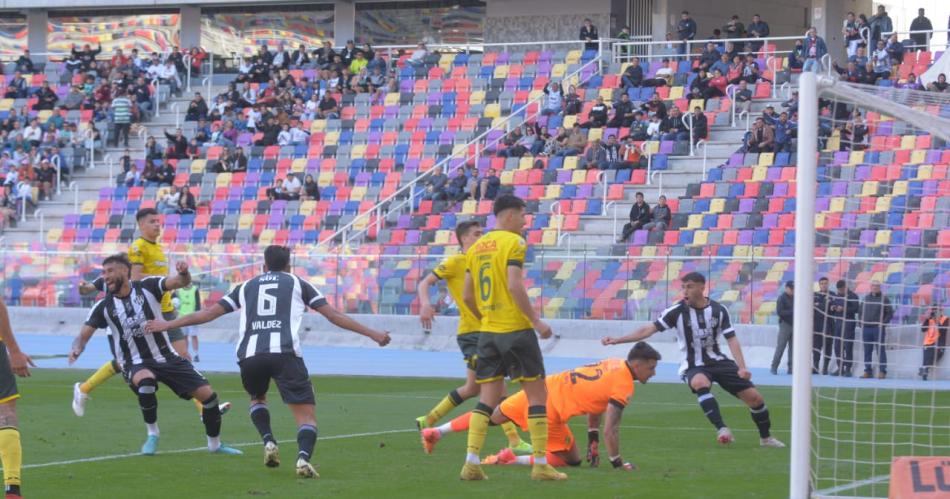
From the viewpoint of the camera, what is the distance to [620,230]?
32.4 m

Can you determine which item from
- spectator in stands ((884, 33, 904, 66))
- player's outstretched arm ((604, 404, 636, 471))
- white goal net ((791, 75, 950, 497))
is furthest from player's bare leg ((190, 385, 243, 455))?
spectator in stands ((884, 33, 904, 66))

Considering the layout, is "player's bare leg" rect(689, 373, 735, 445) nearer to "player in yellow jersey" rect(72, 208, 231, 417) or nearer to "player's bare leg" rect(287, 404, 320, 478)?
"player's bare leg" rect(287, 404, 320, 478)

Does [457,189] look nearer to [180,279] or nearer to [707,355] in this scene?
[707,355]

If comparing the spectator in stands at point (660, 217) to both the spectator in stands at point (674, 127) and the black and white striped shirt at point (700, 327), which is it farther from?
the black and white striped shirt at point (700, 327)

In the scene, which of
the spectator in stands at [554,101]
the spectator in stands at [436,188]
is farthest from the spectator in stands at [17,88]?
the spectator in stands at [554,101]

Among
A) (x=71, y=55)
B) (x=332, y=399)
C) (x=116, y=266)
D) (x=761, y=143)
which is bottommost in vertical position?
(x=332, y=399)

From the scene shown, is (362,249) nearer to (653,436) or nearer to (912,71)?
(912,71)

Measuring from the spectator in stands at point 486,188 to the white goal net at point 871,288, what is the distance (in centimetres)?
1404

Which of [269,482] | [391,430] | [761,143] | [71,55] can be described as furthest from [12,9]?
[269,482]

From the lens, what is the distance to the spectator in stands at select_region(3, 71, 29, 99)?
4666 cm

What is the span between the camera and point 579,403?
1204 centimetres

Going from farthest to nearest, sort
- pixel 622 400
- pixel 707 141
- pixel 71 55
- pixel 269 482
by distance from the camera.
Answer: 1. pixel 71 55
2. pixel 707 141
3. pixel 622 400
4. pixel 269 482

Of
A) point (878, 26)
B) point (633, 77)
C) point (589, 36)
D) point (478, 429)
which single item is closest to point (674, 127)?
point (633, 77)

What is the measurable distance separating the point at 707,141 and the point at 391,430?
2063cm
